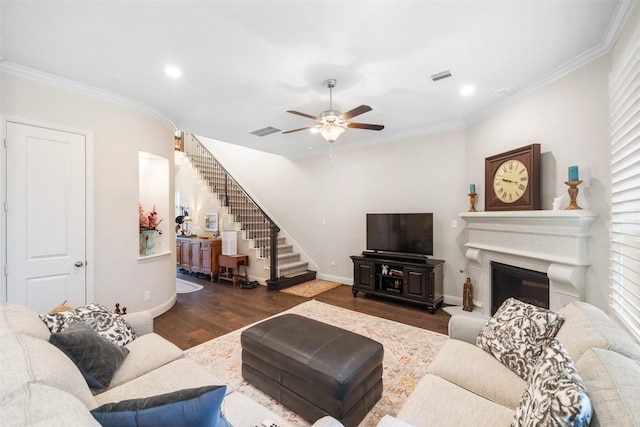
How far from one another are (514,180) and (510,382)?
95.2 inches

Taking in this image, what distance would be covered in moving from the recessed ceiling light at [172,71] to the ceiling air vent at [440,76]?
2613 mm

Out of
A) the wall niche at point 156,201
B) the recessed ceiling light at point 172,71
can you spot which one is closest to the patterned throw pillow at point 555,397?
the recessed ceiling light at point 172,71

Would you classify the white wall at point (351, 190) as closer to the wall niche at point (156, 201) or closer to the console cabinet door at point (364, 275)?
the console cabinet door at point (364, 275)

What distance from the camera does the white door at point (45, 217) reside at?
264 centimetres

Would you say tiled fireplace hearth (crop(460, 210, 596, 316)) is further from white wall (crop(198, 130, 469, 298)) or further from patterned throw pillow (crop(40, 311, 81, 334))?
patterned throw pillow (crop(40, 311, 81, 334))

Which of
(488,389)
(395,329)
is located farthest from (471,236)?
(488,389)

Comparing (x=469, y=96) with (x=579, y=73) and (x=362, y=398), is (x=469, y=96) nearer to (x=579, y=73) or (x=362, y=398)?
(x=579, y=73)

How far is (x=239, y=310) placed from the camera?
13.7ft

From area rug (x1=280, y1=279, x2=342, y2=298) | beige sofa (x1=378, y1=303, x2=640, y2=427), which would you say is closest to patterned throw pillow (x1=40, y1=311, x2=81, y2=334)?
beige sofa (x1=378, y1=303, x2=640, y2=427)

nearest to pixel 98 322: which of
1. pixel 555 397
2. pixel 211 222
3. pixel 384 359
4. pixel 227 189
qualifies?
pixel 384 359

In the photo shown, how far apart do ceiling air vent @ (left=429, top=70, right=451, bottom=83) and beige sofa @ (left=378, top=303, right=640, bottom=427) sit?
2.31m

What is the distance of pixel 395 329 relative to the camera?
342 centimetres

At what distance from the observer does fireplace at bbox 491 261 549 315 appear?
3.05 m

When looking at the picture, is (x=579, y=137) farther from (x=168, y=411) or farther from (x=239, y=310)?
(x=239, y=310)
